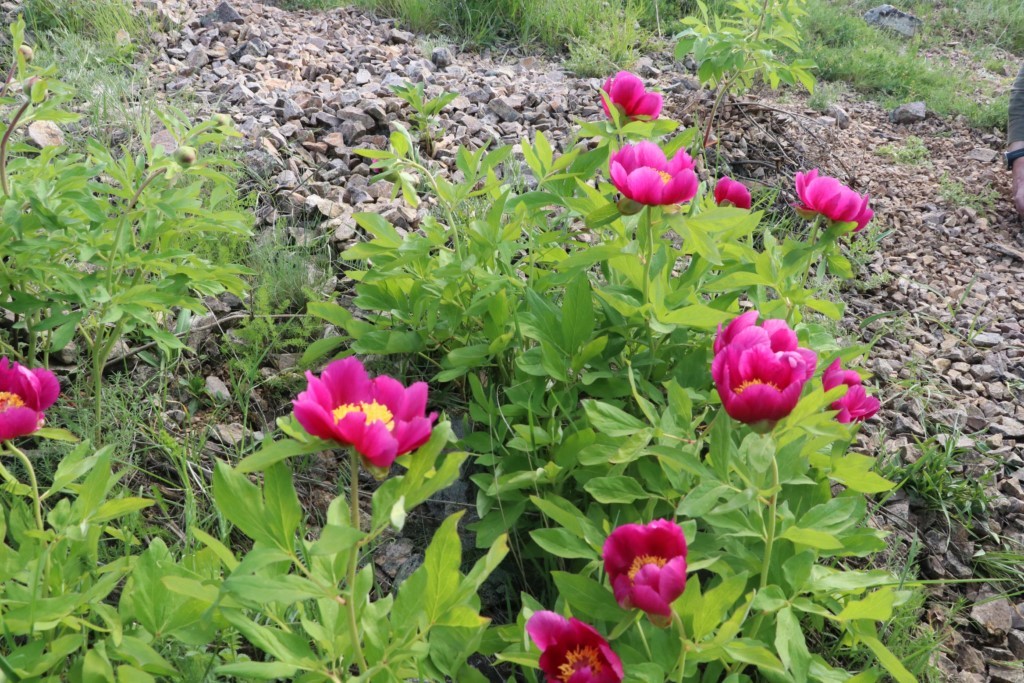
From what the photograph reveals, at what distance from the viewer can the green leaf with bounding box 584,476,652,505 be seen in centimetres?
130

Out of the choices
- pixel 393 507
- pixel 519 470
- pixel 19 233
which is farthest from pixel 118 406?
pixel 393 507

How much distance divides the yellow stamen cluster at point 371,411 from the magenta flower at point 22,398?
0.51m

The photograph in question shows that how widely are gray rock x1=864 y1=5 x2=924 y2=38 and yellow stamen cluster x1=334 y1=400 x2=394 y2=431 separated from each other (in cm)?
530

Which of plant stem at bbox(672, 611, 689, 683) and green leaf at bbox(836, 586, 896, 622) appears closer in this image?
plant stem at bbox(672, 611, 689, 683)

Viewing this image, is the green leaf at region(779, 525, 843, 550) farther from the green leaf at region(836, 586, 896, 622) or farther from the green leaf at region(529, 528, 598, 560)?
the green leaf at region(529, 528, 598, 560)

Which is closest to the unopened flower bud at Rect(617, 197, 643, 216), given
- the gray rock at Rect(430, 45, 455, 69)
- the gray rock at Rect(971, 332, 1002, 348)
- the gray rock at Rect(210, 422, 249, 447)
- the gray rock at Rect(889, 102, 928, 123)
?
the gray rock at Rect(210, 422, 249, 447)

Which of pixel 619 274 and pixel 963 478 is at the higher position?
pixel 619 274

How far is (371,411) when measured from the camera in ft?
3.28

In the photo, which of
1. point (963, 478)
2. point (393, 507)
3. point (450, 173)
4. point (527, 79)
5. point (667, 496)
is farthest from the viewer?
point (527, 79)

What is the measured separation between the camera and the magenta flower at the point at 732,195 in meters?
1.74

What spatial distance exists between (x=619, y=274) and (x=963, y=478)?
0.99 metres

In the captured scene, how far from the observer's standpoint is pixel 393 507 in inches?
36.4

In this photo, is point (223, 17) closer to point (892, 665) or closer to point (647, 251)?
point (647, 251)

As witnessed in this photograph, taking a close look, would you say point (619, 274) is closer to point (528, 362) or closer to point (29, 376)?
point (528, 362)
